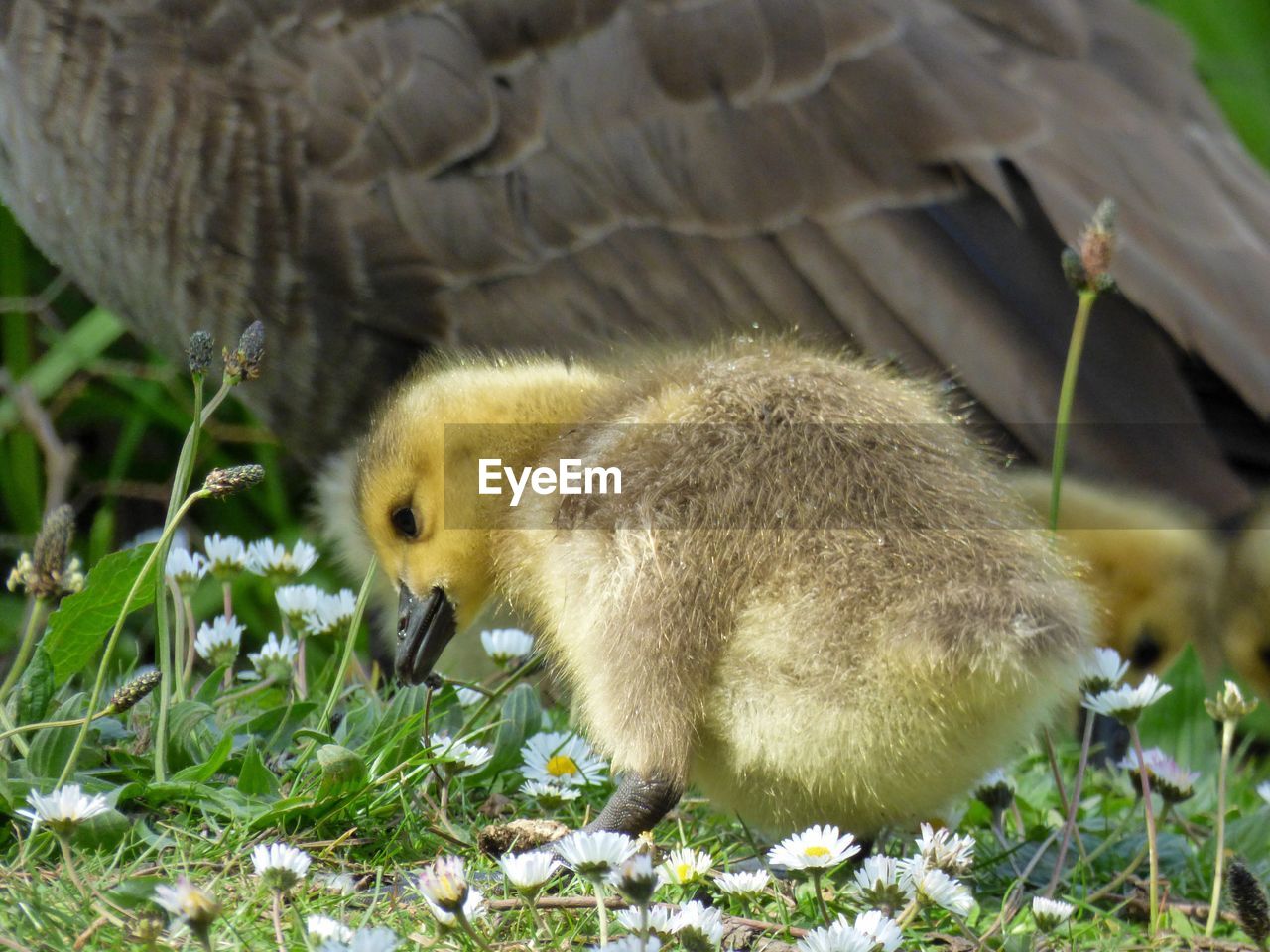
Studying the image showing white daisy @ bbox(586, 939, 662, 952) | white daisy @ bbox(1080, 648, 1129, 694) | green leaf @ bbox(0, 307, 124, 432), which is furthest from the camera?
green leaf @ bbox(0, 307, 124, 432)

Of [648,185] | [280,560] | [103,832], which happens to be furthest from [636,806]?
[648,185]

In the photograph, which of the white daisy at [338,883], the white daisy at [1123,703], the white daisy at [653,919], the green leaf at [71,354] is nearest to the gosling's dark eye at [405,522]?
the white daisy at [338,883]

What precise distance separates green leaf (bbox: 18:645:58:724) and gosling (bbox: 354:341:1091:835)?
0.43m

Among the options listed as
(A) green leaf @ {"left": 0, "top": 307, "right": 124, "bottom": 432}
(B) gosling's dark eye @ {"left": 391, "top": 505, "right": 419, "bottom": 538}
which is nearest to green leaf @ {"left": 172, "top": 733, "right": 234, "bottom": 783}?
(B) gosling's dark eye @ {"left": 391, "top": 505, "right": 419, "bottom": 538}

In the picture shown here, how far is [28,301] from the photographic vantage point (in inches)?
163

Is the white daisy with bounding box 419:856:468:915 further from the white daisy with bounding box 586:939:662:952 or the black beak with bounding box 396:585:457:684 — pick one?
the black beak with bounding box 396:585:457:684

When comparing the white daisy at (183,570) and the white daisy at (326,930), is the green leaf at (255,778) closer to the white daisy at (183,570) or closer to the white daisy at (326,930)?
the white daisy at (326,930)

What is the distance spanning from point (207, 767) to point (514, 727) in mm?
407

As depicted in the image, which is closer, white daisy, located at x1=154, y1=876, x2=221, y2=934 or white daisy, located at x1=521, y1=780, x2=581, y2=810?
white daisy, located at x1=154, y1=876, x2=221, y2=934

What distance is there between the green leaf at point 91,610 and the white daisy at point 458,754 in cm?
38

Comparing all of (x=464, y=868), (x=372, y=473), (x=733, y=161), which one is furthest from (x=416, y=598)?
(x=733, y=161)

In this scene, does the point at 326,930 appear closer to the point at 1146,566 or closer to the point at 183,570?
the point at 183,570

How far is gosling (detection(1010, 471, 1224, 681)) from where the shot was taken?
2920mm
